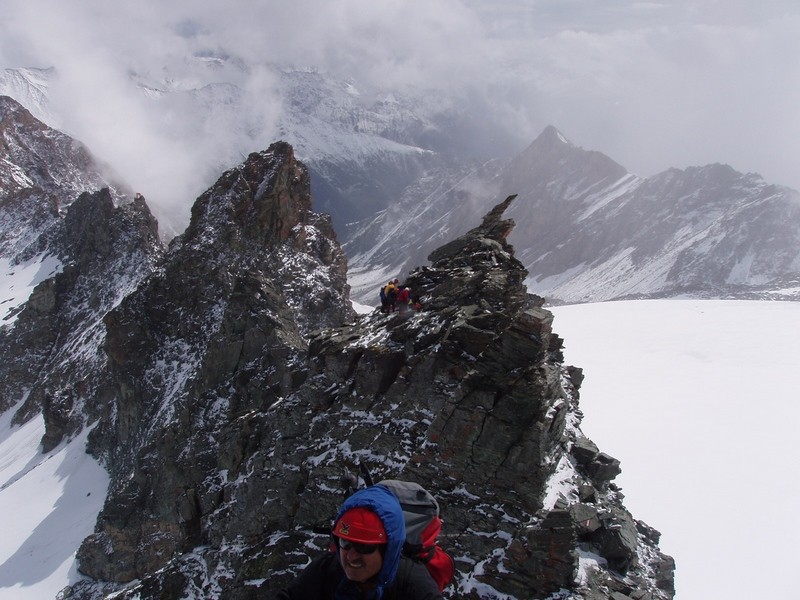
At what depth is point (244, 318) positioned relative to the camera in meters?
34.4

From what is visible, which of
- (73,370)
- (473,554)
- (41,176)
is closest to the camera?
(473,554)

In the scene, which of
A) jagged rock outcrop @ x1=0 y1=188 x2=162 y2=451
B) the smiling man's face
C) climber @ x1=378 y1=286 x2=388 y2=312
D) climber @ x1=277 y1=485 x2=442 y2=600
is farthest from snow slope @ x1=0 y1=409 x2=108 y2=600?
the smiling man's face

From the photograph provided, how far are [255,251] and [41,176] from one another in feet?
376

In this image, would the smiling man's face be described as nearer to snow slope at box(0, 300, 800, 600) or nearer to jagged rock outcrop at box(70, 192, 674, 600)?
jagged rock outcrop at box(70, 192, 674, 600)

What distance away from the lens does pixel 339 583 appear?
5.04 metres

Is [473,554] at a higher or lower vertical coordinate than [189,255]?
lower

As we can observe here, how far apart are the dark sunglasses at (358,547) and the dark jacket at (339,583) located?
0.34 m

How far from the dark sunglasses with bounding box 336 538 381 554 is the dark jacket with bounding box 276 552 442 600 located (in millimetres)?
341

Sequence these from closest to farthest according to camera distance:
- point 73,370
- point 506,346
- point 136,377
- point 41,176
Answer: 1. point 506,346
2. point 136,377
3. point 73,370
4. point 41,176

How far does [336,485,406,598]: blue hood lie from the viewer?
4.62 m

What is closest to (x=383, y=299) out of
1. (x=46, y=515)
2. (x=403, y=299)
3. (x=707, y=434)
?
(x=403, y=299)

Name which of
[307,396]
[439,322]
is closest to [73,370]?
[307,396]

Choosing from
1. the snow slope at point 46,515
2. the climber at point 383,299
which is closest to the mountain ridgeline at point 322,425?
the climber at point 383,299

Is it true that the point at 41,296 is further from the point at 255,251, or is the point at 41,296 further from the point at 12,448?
the point at 255,251
